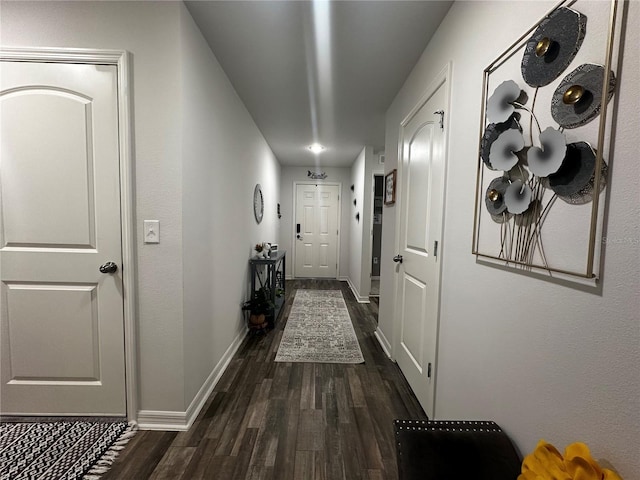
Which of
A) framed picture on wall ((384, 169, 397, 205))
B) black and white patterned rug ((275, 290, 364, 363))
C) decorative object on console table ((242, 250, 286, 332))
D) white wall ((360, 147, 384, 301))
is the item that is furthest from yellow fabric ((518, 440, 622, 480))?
white wall ((360, 147, 384, 301))

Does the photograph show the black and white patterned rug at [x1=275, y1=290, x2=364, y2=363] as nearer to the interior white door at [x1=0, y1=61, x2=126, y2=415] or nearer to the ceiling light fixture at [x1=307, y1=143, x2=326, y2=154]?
the interior white door at [x1=0, y1=61, x2=126, y2=415]

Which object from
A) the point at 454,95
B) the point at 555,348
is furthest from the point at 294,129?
the point at 555,348

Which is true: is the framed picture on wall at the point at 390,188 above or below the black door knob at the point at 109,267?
above

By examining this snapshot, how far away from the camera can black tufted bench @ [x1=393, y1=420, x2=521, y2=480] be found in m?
0.81

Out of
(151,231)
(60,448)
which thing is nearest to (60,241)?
(151,231)

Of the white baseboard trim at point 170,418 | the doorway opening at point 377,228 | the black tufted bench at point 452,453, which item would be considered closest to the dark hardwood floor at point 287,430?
the white baseboard trim at point 170,418

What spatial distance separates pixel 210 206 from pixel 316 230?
3.74 meters

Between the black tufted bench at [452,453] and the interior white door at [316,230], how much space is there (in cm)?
468

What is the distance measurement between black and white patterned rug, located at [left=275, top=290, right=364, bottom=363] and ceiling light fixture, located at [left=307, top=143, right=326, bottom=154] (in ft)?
7.81

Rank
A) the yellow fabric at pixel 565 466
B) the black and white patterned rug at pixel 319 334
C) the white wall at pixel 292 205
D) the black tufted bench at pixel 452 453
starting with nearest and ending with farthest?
the yellow fabric at pixel 565 466 → the black tufted bench at pixel 452 453 → the black and white patterned rug at pixel 319 334 → the white wall at pixel 292 205

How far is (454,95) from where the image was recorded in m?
1.40

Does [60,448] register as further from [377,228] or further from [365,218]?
[377,228]

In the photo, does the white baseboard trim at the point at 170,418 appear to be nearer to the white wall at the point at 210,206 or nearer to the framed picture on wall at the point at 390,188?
the white wall at the point at 210,206

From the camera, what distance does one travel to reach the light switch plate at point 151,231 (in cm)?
146
